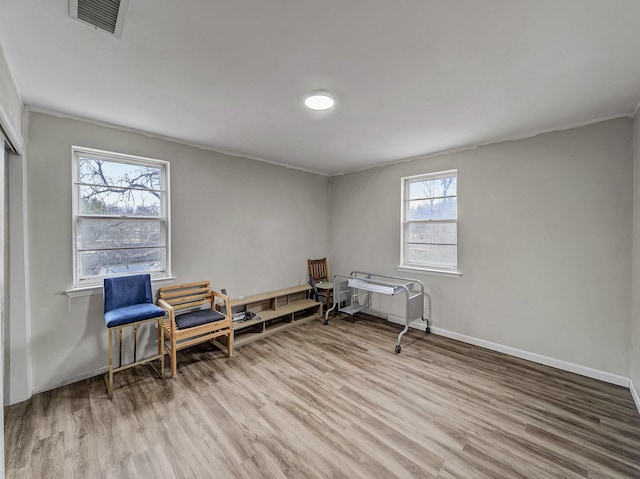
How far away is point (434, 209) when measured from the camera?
3.72 metres

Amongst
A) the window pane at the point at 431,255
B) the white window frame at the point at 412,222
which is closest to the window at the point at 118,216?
the white window frame at the point at 412,222

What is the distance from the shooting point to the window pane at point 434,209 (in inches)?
140

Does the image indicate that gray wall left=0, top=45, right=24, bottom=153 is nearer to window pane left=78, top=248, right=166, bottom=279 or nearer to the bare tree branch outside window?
the bare tree branch outside window

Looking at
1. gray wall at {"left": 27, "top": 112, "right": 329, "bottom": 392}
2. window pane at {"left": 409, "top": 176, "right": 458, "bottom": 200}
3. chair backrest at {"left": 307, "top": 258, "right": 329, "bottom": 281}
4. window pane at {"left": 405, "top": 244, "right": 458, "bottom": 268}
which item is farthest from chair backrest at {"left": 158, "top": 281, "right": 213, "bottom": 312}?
window pane at {"left": 409, "top": 176, "right": 458, "bottom": 200}

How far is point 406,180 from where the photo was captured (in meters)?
3.99

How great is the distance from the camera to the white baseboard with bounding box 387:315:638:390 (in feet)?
8.15

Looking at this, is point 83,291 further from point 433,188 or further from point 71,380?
point 433,188

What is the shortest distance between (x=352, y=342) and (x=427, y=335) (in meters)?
1.05

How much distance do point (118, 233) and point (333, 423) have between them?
2.73 m

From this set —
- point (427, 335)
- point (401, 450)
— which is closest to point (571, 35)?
point (401, 450)

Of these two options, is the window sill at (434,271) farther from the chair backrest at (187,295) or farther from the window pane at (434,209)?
the chair backrest at (187,295)

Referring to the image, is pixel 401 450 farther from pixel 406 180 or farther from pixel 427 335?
pixel 406 180

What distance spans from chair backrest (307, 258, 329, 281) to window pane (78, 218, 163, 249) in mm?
2332

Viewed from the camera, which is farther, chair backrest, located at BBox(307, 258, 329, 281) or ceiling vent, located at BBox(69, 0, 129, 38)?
chair backrest, located at BBox(307, 258, 329, 281)
